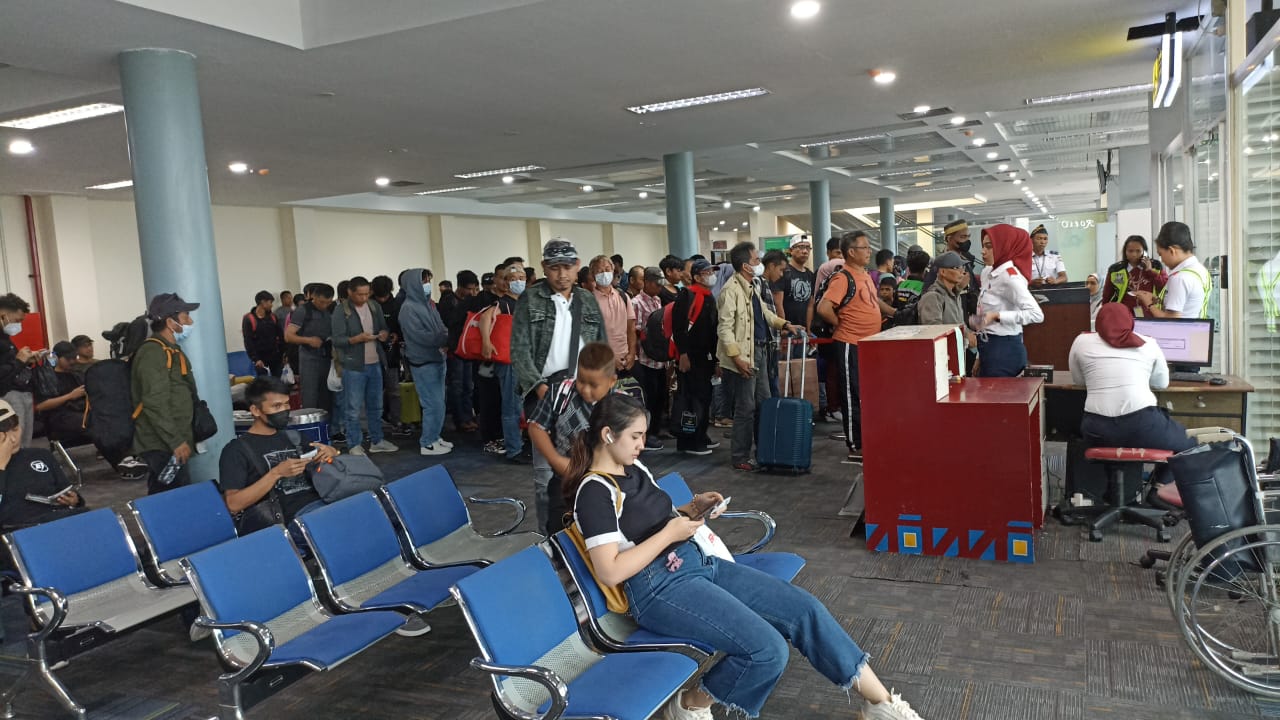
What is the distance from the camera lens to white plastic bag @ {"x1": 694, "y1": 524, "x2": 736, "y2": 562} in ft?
9.29

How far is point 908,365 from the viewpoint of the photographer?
4.35 meters

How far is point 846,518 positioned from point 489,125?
5688mm

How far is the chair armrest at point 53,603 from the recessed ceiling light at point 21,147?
7691 millimetres

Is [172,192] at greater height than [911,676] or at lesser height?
greater

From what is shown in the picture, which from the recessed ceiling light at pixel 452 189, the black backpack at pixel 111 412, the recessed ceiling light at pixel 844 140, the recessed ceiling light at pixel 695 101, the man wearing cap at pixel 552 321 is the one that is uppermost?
the recessed ceiling light at pixel 452 189

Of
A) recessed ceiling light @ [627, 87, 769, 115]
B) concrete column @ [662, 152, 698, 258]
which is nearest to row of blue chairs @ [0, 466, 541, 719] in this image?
recessed ceiling light @ [627, 87, 769, 115]

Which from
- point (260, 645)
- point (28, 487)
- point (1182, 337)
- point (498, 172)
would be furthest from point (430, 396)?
point (498, 172)

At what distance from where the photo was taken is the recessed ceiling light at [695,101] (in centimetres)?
792

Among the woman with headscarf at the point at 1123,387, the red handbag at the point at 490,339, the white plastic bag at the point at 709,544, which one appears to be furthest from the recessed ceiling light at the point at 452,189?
the white plastic bag at the point at 709,544

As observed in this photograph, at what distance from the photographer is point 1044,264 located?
10312mm

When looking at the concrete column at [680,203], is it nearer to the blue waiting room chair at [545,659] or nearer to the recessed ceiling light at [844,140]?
the recessed ceiling light at [844,140]

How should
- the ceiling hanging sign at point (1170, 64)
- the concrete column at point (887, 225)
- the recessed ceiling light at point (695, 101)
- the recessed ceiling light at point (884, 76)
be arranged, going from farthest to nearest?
the concrete column at point (887, 225) → the recessed ceiling light at point (695, 101) → the recessed ceiling light at point (884, 76) → the ceiling hanging sign at point (1170, 64)

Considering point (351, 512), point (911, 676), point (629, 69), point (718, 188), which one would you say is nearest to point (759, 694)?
point (911, 676)

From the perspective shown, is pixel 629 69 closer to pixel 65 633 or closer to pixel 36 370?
pixel 65 633
